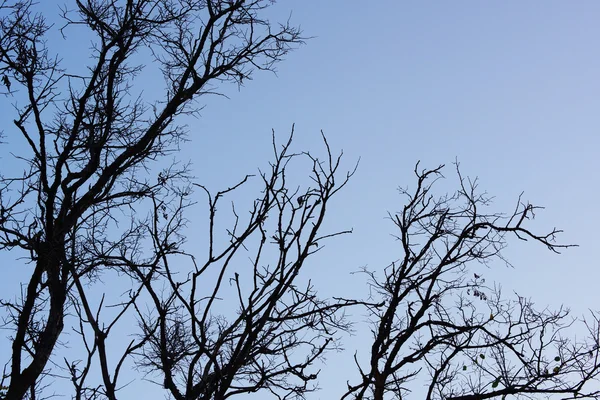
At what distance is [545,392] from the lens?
18.2 ft

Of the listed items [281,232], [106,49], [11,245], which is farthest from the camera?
[106,49]

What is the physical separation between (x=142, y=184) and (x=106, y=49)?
1.78 metres

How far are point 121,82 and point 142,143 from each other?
2.65 feet

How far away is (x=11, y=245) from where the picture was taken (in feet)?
22.3

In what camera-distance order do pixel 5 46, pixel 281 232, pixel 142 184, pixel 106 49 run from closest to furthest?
1. pixel 281 232
2. pixel 5 46
3. pixel 106 49
4. pixel 142 184

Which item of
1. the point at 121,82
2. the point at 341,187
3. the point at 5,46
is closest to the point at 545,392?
the point at 341,187

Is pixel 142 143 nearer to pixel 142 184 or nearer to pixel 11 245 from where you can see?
pixel 142 184

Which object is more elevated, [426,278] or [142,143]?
[142,143]

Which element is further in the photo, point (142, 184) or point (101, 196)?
point (142, 184)

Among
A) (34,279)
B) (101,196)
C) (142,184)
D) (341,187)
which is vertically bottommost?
(341,187)

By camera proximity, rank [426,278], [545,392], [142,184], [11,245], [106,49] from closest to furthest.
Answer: [545,392]
[426,278]
[11,245]
[106,49]
[142,184]

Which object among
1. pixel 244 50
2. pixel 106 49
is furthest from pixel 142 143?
pixel 244 50

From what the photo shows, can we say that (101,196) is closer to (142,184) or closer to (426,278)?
(142,184)

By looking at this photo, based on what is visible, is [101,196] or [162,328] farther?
[101,196]
